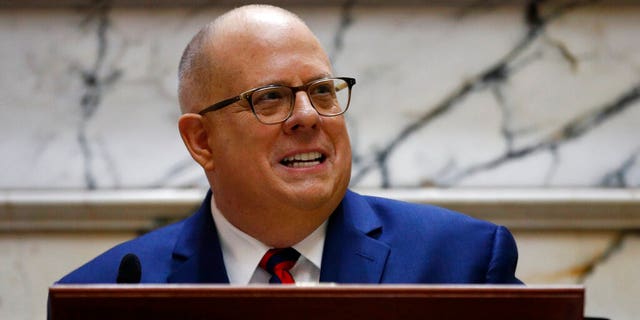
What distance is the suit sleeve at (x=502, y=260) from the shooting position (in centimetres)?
207

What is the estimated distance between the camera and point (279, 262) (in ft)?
6.91

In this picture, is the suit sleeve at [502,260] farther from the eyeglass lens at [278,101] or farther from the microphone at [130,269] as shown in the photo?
the microphone at [130,269]

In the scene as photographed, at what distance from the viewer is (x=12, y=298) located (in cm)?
276

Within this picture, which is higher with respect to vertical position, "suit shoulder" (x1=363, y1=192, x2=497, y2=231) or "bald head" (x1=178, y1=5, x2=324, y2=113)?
"bald head" (x1=178, y1=5, x2=324, y2=113)

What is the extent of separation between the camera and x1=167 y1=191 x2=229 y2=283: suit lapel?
2133 mm

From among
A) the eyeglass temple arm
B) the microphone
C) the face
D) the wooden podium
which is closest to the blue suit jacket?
the face

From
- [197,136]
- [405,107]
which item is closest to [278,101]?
[197,136]

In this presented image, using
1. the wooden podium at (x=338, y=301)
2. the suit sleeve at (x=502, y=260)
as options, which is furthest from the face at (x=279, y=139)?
the wooden podium at (x=338, y=301)

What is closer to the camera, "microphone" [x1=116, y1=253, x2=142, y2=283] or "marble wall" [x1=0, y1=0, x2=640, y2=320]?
"microphone" [x1=116, y1=253, x2=142, y2=283]

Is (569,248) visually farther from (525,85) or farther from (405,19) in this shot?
(405,19)

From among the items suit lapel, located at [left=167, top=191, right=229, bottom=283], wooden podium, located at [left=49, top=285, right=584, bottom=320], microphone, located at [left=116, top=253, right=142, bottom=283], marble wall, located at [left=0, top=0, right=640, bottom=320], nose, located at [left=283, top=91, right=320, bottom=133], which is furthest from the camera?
marble wall, located at [left=0, top=0, right=640, bottom=320]

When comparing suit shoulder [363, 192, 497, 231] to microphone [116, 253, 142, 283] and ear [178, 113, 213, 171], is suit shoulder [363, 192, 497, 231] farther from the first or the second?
→ microphone [116, 253, 142, 283]

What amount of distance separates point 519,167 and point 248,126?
3.06 feet

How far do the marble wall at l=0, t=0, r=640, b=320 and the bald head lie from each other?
60 cm
